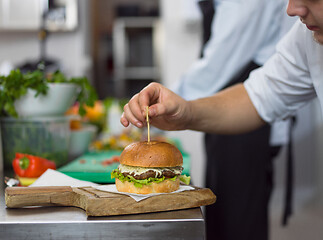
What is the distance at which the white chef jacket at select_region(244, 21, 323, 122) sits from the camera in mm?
1298

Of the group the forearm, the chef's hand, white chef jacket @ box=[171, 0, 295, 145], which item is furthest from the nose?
white chef jacket @ box=[171, 0, 295, 145]

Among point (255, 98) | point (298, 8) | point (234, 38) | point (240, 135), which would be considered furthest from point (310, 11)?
point (240, 135)

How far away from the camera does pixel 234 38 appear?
2285 millimetres

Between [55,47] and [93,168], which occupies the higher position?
[55,47]

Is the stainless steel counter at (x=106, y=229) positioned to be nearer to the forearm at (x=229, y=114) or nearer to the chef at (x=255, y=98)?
the chef at (x=255, y=98)

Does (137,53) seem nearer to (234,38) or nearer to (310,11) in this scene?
(234,38)

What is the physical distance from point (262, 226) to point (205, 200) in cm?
138

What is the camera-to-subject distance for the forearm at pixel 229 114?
4.92 ft

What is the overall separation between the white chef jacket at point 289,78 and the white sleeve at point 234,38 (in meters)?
0.77

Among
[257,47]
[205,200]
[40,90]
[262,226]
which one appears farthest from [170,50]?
[205,200]

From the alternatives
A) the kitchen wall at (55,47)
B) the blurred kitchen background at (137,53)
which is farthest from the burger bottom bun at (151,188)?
the kitchen wall at (55,47)

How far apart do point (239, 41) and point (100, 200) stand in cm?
153

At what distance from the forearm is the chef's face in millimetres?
540

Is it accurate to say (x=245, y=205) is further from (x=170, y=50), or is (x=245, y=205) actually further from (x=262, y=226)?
(x=170, y=50)
